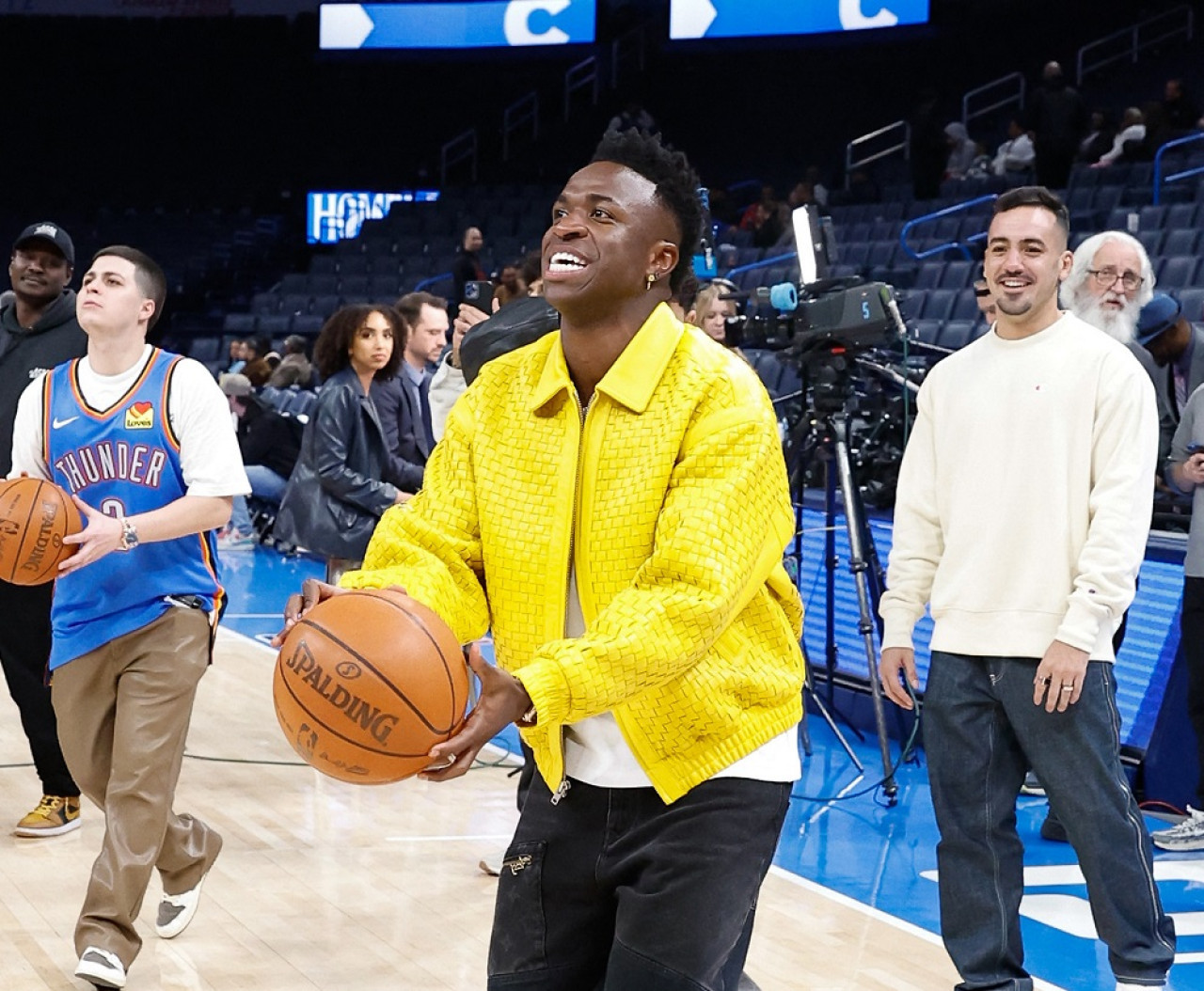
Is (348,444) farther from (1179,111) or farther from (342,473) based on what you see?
(1179,111)

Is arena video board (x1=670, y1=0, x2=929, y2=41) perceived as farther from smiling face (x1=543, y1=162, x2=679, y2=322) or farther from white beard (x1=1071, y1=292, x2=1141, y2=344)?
smiling face (x1=543, y1=162, x2=679, y2=322)

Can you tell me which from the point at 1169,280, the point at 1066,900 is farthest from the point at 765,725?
the point at 1169,280

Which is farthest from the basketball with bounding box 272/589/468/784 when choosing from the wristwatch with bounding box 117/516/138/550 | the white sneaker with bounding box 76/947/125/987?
the white sneaker with bounding box 76/947/125/987

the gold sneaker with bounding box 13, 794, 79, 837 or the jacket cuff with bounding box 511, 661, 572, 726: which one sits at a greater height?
the jacket cuff with bounding box 511, 661, 572, 726

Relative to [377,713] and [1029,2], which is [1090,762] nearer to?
[377,713]

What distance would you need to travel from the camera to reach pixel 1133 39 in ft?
60.8

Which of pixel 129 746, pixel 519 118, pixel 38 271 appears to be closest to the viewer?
pixel 129 746

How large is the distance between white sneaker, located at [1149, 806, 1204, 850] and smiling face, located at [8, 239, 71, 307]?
3.74m

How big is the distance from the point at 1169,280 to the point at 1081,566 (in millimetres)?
8363

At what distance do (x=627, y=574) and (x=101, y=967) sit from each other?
6.99ft

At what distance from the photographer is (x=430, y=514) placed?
7.61 ft

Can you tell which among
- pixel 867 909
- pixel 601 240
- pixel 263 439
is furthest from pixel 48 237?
pixel 263 439

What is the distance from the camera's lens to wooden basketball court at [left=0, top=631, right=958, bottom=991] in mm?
3953

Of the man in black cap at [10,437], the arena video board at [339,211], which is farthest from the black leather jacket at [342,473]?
the arena video board at [339,211]
